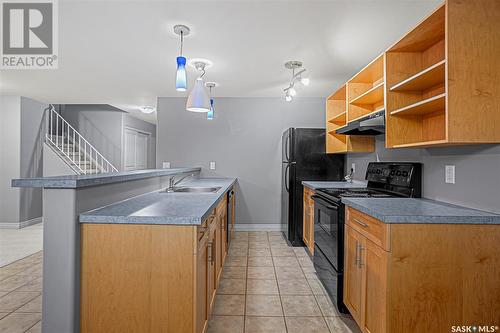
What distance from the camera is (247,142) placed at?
477 cm

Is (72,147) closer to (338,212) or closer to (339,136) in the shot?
(339,136)

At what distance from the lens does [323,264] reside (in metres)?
2.57

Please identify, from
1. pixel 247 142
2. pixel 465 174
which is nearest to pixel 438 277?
pixel 465 174

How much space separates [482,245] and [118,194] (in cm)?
228

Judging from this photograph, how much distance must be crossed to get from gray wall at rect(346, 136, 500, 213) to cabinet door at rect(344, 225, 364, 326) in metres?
0.73

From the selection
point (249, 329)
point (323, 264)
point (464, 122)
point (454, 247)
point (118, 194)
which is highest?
point (464, 122)

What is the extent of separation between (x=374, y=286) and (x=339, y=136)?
2381 millimetres

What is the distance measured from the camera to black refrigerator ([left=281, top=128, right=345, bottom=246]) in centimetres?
385

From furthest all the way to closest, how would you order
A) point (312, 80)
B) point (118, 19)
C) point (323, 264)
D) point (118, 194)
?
point (312, 80) < point (323, 264) < point (118, 19) < point (118, 194)

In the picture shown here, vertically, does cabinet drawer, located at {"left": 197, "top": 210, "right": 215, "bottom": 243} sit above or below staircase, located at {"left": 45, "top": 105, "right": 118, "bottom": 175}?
below

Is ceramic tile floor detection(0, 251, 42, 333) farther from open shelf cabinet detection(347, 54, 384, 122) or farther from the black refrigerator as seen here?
open shelf cabinet detection(347, 54, 384, 122)

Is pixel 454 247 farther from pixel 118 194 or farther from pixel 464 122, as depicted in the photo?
pixel 118 194

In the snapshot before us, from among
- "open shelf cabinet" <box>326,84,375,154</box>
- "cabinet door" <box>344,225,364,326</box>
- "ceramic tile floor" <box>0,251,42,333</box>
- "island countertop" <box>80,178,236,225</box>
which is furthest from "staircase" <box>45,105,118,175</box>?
"cabinet door" <box>344,225,364,326</box>

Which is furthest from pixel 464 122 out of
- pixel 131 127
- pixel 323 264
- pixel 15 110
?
pixel 131 127
